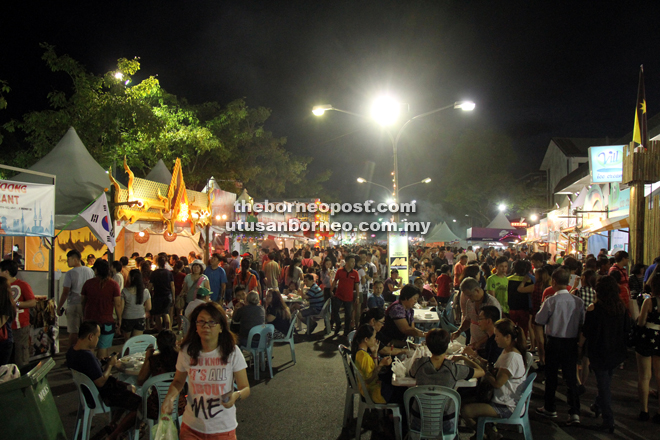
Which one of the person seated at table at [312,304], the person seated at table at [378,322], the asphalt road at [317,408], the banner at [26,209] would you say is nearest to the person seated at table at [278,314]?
the asphalt road at [317,408]

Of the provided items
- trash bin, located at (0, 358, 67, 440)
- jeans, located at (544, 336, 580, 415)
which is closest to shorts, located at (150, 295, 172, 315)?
trash bin, located at (0, 358, 67, 440)

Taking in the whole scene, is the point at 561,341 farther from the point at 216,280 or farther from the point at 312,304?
the point at 216,280

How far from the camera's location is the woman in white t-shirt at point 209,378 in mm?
2771

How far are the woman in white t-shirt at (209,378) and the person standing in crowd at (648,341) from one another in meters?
4.45

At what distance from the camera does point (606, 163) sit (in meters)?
12.7

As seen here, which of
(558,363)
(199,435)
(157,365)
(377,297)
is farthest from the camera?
(377,297)

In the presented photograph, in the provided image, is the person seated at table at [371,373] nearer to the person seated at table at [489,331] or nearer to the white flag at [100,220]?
the person seated at table at [489,331]

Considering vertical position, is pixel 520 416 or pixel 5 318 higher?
pixel 5 318

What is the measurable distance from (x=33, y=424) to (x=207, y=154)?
20496mm

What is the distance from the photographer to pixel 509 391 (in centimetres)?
394

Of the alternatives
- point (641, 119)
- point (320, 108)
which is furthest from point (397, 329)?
point (641, 119)

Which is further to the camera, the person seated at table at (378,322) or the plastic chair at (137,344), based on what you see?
the plastic chair at (137,344)

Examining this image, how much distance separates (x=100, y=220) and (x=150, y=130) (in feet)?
20.1

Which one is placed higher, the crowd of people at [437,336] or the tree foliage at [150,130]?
the tree foliage at [150,130]
